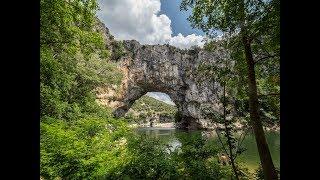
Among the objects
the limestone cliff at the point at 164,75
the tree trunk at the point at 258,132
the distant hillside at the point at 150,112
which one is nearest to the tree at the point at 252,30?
the tree trunk at the point at 258,132

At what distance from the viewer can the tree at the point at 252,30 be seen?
680 centimetres

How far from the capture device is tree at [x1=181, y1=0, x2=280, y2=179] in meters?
6.80

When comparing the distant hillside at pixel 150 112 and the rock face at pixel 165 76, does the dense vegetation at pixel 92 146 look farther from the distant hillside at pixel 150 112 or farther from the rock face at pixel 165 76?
the distant hillside at pixel 150 112

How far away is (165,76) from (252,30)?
48.2 metres

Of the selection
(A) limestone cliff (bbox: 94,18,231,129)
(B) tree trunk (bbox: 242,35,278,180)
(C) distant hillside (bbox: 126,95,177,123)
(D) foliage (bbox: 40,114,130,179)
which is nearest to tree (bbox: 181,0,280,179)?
(B) tree trunk (bbox: 242,35,278,180)

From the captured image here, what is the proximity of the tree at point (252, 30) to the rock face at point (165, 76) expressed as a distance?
44.1 meters

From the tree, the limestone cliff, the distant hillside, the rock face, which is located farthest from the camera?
the distant hillside

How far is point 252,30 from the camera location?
7281 mm

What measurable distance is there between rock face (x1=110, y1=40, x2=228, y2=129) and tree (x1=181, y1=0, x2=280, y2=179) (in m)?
44.1

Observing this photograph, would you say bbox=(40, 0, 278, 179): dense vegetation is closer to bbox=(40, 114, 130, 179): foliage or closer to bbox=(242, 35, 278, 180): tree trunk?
bbox=(40, 114, 130, 179): foliage

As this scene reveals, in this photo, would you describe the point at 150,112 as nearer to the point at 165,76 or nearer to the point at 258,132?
the point at 165,76
